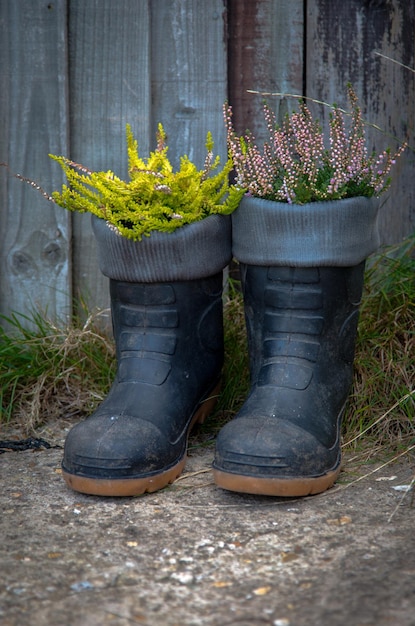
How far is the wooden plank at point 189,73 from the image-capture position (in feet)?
6.84

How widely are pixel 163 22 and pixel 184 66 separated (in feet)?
0.41

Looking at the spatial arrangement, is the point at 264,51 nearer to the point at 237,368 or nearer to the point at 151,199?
the point at 151,199

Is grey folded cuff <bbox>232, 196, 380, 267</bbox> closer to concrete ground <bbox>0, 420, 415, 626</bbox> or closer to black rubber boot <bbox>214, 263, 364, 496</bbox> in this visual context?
black rubber boot <bbox>214, 263, 364, 496</bbox>

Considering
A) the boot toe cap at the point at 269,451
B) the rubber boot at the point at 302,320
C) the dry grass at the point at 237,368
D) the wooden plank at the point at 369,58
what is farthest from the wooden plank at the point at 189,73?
the boot toe cap at the point at 269,451

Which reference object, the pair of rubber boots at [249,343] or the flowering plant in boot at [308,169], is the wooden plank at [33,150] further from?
the flowering plant in boot at [308,169]

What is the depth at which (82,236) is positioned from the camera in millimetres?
2189

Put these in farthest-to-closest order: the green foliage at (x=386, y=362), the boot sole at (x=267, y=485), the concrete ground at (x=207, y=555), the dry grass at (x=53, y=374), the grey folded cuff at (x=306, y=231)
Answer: the dry grass at (x=53, y=374), the green foliage at (x=386, y=362), the grey folded cuff at (x=306, y=231), the boot sole at (x=267, y=485), the concrete ground at (x=207, y=555)

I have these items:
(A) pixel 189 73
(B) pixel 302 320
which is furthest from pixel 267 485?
(A) pixel 189 73

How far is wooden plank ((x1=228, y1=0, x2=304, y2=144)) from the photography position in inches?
81.7

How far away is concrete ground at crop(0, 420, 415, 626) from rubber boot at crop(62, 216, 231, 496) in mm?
63

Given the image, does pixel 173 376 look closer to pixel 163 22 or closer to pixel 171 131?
pixel 171 131

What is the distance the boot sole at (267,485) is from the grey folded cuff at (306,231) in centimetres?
43

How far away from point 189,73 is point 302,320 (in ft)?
2.72

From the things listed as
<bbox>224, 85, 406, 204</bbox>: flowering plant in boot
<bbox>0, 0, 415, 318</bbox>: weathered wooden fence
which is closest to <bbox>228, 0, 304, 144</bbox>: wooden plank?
<bbox>0, 0, 415, 318</bbox>: weathered wooden fence
